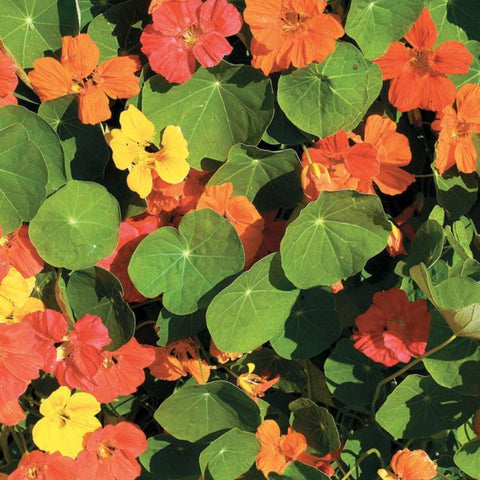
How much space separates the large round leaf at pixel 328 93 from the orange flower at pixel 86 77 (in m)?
0.31

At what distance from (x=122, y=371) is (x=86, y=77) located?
2.02ft

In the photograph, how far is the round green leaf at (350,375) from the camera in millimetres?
1593

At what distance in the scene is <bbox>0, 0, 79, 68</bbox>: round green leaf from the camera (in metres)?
1.40

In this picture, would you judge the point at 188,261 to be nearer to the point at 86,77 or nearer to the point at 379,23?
the point at 86,77

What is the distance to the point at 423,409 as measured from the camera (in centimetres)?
156

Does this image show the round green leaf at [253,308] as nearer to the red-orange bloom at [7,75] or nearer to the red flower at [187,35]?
the red flower at [187,35]

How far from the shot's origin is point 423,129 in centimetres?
163

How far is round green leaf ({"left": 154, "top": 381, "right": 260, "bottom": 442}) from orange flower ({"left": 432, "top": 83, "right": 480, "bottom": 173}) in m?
0.69

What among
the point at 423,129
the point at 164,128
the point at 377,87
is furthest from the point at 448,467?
the point at 164,128

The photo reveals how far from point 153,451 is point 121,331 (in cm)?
40

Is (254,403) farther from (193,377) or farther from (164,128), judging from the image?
(164,128)

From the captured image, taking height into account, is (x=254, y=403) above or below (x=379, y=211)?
below

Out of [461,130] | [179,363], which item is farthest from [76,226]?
[461,130]

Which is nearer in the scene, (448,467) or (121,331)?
(121,331)
